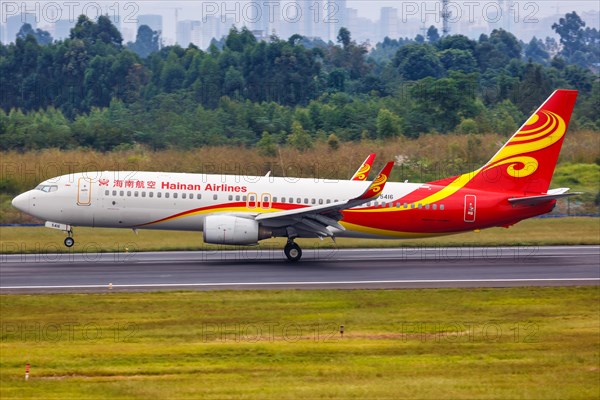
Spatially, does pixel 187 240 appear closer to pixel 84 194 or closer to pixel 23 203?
pixel 84 194

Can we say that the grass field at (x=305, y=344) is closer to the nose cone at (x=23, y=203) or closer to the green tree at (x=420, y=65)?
the nose cone at (x=23, y=203)

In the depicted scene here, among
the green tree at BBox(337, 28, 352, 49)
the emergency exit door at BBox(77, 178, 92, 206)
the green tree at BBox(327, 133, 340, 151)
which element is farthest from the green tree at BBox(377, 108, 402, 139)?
the green tree at BBox(337, 28, 352, 49)

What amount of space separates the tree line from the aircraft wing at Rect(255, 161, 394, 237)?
2561cm

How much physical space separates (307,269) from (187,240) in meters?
8.48

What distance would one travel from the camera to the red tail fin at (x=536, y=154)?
39875mm

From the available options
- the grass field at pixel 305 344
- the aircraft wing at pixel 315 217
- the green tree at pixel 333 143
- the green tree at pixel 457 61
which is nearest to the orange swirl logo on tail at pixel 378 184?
the aircraft wing at pixel 315 217

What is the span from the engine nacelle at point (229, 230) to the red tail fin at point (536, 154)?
9.90m

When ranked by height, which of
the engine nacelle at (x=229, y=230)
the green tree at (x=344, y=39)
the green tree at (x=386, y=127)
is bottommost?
the engine nacelle at (x=229, y=230)

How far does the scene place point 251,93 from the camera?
309 feet

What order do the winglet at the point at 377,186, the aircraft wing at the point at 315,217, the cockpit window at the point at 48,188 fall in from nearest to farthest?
the winglet at the point at 377,186, the aircraft wing at the point at 315,217, the cockpit window at the point at 48,188

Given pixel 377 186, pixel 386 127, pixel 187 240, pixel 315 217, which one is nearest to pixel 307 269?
pixel 315 217

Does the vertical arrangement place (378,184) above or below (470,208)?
above

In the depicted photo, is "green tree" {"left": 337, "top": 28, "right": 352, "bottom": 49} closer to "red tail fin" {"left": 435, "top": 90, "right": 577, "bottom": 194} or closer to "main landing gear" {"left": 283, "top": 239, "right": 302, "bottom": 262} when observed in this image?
"red tail fin" {"left": 435, "top": 90, "right": 577, "bottom": 194}

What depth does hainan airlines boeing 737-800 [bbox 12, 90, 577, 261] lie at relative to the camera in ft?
127
